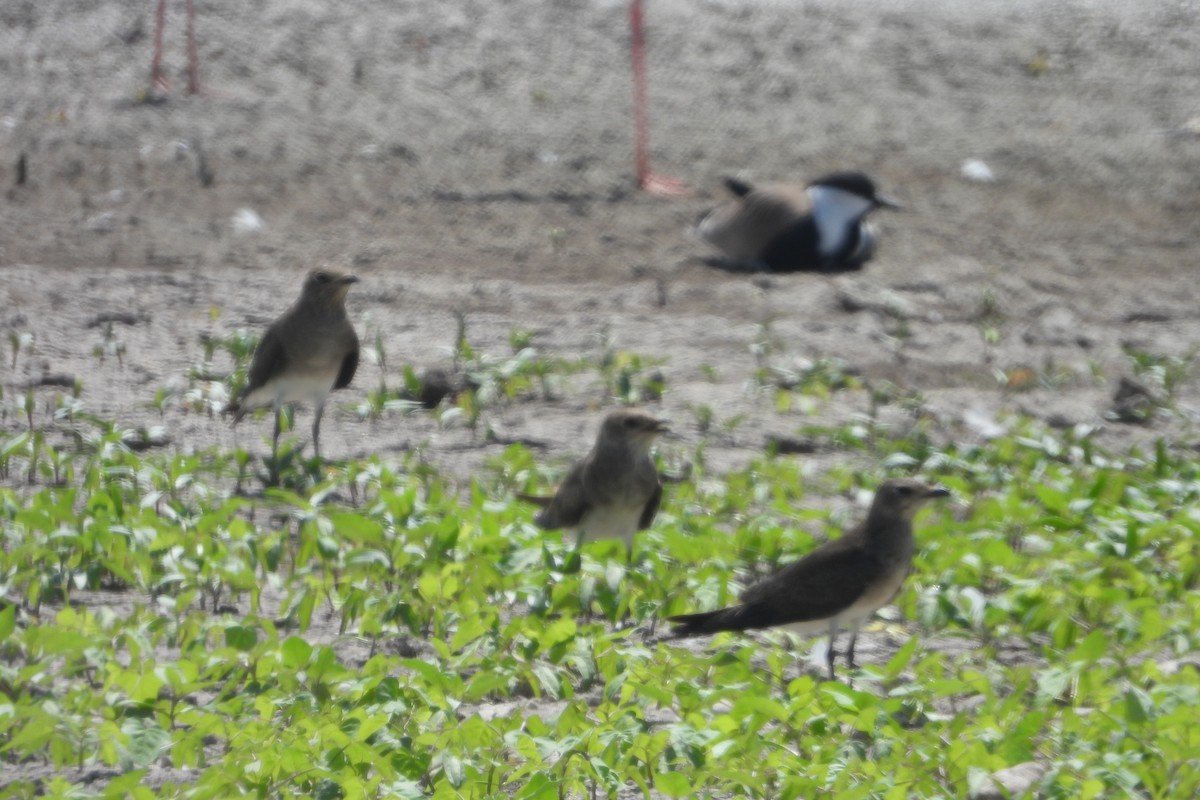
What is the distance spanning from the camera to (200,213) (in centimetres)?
1176

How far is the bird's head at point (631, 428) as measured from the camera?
6.75m

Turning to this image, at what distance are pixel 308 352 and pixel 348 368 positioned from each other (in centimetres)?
35

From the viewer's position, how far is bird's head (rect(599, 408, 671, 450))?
6.75m

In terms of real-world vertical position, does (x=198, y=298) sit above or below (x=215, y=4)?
below

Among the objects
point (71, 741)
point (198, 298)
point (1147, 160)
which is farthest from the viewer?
point (1147, 160)

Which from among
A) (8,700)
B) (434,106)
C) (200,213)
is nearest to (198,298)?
(200,213)

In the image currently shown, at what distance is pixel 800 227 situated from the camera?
11422mm

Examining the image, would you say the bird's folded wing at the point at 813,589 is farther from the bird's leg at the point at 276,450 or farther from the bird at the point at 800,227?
the bird at the point at 800,227

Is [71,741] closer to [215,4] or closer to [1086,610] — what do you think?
[1086,610]

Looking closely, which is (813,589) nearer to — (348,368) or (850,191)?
(348,368)

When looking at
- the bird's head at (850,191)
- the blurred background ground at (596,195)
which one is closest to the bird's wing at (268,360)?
the blurred background ground at (596,195)

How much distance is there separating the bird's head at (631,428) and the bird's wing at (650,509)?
0.17 meters

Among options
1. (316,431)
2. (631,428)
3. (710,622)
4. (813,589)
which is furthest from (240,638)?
(316,431)

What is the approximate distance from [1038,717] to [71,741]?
240 centimetres
